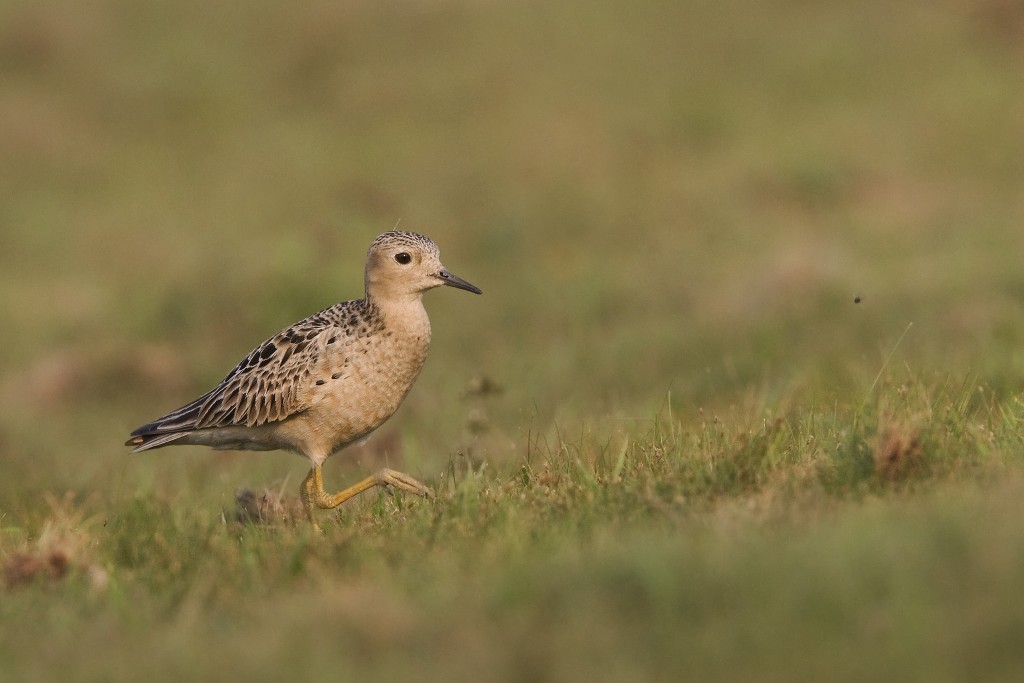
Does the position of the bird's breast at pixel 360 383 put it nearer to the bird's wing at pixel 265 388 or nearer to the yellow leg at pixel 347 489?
the bird's wing at pixel 265 388

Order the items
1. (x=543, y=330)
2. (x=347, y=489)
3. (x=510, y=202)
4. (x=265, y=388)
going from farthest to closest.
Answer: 1. (x=510, y=202)
2. (x=543, y=330)
3. (x=265, y=388)
4. (x=347, y=489)

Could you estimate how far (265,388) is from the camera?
848 centimetres

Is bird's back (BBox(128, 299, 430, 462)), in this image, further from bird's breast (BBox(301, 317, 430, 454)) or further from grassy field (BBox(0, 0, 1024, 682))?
grassy field (BBox(0, 0, 1024, 682))

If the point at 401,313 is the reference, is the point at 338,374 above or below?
below

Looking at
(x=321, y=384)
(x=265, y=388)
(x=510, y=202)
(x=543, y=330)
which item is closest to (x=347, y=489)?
(x=321, y=384)

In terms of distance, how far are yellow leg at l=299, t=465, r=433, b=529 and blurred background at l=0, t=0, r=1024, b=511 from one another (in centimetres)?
88

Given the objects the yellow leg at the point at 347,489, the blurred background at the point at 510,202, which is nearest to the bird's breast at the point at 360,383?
the yellow leg at the point at 347,489

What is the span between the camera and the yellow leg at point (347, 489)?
771 cm

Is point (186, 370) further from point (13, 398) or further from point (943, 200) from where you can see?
point (943, 200)

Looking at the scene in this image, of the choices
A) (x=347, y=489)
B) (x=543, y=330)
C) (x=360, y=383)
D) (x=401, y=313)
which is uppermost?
(x=401, y=313)

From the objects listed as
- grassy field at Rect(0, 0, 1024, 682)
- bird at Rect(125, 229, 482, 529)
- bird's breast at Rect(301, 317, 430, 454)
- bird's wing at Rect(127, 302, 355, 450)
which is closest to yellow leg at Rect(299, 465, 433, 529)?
bird at Rect(125, 229, 482, 529)

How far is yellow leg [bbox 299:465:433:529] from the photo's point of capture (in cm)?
771

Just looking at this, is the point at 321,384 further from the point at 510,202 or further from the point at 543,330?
the point at 510,202

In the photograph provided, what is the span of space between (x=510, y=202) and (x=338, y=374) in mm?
11754
